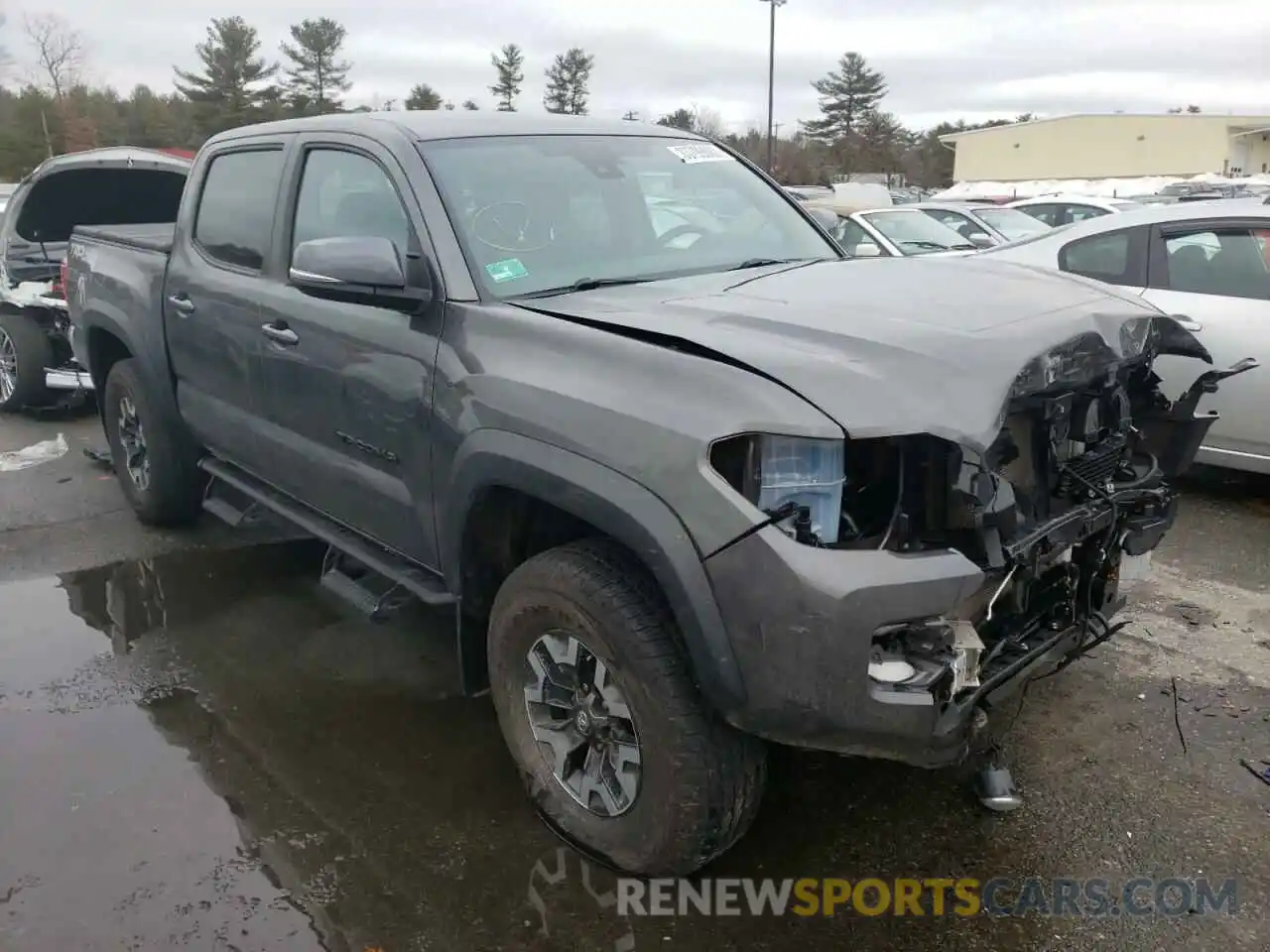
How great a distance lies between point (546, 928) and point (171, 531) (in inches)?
151

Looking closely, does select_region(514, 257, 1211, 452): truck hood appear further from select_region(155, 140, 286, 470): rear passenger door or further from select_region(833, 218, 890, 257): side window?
select_region(833, 218, 890, 257): side window

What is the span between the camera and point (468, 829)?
300cm

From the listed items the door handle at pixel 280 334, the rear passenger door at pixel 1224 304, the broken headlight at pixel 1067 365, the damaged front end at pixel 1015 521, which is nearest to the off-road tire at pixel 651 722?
the damaged front end at pixel 1015 521

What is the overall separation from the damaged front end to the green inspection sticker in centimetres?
109

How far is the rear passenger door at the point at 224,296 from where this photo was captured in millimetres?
4035

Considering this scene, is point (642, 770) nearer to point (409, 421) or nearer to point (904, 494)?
point (904, 494)

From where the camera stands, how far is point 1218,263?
5.64 m

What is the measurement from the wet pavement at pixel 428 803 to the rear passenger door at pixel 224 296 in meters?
0.88

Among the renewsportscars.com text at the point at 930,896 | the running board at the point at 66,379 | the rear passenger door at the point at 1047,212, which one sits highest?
the rear passenger door at the point at 1047,212

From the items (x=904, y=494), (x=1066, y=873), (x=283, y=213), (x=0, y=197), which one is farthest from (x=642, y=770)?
(x=0, y=197)

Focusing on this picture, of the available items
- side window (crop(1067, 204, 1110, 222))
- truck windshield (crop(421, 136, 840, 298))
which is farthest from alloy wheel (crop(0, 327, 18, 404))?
side window (crop(1067, 204, 1110, 222))

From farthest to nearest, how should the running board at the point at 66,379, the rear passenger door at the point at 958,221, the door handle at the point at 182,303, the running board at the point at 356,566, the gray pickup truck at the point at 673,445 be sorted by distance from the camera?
1. the rear passenger door at the point at 958,221
2. the running board at the point at 66,379
3. the door handle at the point at 182,303
4. the running board at the point at 356,566
5. the gray pickup truck at the point at 673,445

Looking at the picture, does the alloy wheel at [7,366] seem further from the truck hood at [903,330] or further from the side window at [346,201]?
the truck hood at [903,330]

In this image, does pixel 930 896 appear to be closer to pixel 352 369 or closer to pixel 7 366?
pixel 352 369
